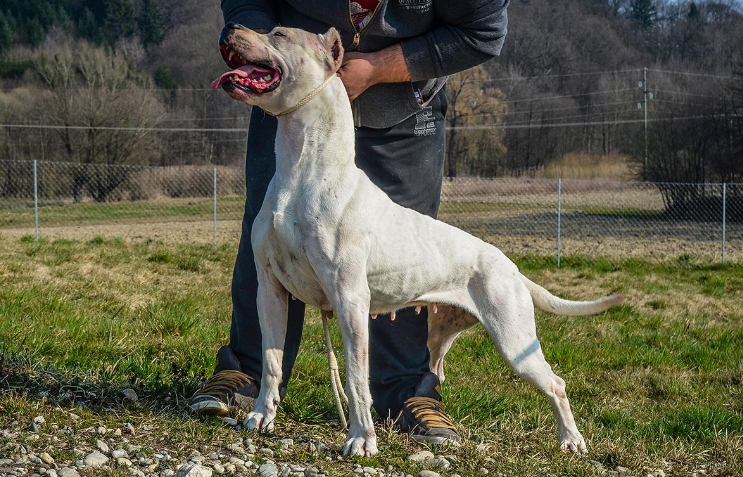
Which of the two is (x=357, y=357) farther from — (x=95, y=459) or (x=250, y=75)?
(x=250, y=75)

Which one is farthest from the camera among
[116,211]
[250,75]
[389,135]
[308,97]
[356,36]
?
[116,211]

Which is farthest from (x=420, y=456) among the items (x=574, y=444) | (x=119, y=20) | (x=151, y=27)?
(x=119, y=20)

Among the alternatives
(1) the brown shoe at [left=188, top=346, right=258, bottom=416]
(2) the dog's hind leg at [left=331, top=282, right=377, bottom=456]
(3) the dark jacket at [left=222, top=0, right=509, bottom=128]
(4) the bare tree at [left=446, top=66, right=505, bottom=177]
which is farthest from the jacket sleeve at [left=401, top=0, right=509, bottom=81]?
(4) the bare tree at [left=446, top=66, right=505, bottom=177]

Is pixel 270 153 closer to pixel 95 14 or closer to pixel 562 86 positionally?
pixel 562 86

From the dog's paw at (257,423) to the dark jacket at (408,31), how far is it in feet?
4.44

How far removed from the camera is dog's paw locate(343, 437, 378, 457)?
3385mm

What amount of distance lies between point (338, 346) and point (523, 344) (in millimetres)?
3048

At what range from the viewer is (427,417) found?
3.87 metres

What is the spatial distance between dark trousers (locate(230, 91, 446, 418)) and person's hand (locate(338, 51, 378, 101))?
1.21 ft

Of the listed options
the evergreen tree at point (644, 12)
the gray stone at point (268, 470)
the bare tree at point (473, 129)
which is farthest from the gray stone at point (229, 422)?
the evergreen tree at point (644, 12)

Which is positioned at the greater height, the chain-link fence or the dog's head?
the dog's head

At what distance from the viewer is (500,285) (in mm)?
3762

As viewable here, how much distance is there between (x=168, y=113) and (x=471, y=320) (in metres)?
49.0

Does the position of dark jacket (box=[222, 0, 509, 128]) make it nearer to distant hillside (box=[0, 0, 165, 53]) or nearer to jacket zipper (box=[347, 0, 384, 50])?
jacket zipper (box=[347, 0, 384, 50])
